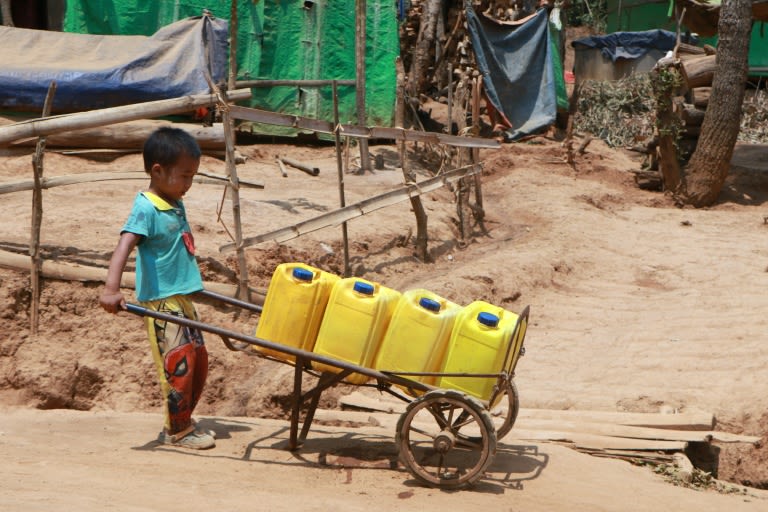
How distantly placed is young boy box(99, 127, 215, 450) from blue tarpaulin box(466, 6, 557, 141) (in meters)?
11.9

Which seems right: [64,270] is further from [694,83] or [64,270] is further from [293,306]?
[694,83]

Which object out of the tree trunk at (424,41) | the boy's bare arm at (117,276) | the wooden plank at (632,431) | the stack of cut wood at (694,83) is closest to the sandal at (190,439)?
the boy's bare arm at (117,276)

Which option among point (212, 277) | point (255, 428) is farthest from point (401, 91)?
point (255, 428)

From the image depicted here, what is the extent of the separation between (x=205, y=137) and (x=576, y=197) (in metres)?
4.75

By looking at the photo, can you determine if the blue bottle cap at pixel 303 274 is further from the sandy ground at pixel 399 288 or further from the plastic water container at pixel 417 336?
the sandy ground at pixel 399 288

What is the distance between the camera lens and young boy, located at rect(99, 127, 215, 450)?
4.23 meters

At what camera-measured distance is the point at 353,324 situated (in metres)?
4.20

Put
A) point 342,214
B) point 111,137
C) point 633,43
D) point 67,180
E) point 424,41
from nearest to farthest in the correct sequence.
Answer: point 67,180, point 342,214, point 111,137, point 424,41, point 633,43

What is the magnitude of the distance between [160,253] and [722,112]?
30.3 feet

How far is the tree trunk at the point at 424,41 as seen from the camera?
53.3 feet

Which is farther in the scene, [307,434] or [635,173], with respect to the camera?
[635,173]

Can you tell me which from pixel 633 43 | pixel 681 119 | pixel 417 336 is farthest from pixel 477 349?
pixel 633 43

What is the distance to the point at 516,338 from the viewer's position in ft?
13.7

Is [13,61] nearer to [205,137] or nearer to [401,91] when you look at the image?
[205,137]
